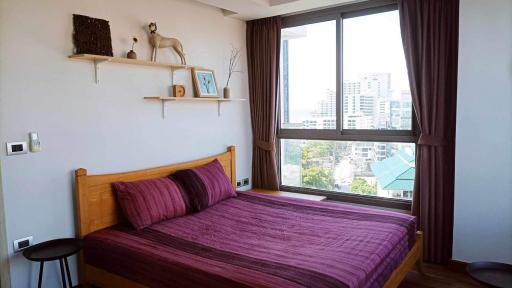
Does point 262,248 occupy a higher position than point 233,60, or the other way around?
point 233,60

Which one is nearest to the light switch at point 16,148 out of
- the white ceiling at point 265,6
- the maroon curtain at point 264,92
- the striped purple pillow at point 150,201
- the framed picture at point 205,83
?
the striped purple pillow at point 150,201

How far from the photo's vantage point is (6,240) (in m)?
Answer: 2.39

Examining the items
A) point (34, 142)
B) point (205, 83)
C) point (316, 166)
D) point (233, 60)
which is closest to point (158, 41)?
point (205, 83)

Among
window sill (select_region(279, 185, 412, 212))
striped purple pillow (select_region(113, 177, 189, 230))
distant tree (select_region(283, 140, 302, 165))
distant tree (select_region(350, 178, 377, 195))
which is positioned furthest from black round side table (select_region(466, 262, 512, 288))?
distant tree (select_region(283, 140, 302, 165))

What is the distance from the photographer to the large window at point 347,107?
3551mm

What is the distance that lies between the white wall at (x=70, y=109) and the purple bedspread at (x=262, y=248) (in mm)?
439

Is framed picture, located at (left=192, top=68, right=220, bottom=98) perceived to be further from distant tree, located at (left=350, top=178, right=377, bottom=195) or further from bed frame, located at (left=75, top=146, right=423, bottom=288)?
distant tree, located at (left=350, top=178, right=377, bottom=195)

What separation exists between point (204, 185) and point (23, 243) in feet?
4.52

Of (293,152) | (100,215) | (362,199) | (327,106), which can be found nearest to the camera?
(100,215)

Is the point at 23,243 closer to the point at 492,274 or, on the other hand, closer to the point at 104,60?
the point at 104,60

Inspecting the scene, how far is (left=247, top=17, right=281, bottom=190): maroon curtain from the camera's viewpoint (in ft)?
13.5

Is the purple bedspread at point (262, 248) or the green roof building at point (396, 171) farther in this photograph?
the green roof building at point (396, 171)

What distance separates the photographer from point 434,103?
314cm

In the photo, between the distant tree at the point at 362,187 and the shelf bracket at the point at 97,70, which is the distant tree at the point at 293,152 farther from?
the shelf bracket at the point at 97,70
